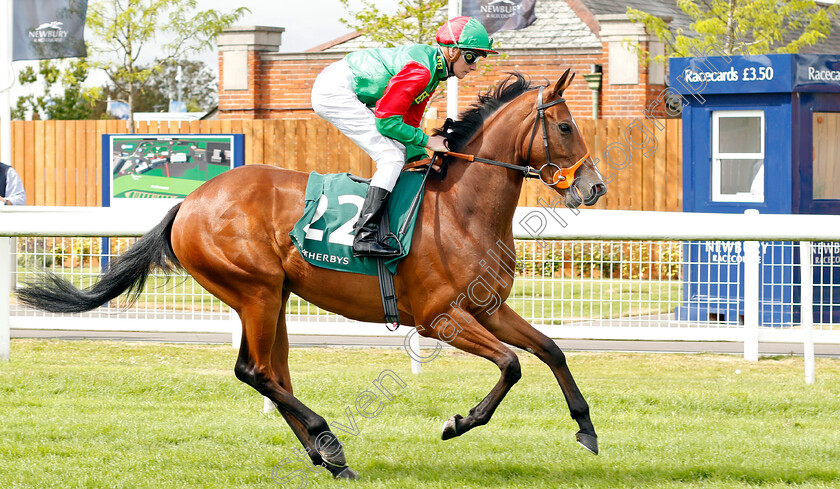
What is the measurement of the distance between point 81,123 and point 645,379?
12842mm

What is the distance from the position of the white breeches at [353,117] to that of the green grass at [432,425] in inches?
55.9

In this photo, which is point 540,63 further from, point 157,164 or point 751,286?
point 751,286

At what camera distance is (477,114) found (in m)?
4.99

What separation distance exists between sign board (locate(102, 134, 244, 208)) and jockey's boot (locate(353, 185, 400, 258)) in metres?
9.87

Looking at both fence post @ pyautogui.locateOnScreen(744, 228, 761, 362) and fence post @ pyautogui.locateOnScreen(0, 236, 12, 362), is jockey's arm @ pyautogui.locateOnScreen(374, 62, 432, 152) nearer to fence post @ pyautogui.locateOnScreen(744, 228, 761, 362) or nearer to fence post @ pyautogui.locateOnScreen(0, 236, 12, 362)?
fence post @ pyautogui.locateOnScreen(744, 228, 761, 362)

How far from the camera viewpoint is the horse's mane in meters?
4.96

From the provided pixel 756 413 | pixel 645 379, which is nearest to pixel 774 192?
pixel 645 379

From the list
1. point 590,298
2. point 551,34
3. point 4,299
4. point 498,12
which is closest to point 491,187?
point 590,298

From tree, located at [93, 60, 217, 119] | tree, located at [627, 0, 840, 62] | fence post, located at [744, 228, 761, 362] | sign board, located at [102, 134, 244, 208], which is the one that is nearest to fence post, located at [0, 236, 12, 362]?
fence post, located at [744, 228, 761, 362]

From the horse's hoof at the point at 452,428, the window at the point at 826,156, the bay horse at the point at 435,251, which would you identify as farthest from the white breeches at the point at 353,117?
the window at the point at 826,156

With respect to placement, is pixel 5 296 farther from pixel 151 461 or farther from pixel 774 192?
pixel 774 192

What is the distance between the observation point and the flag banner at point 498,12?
38.2ft

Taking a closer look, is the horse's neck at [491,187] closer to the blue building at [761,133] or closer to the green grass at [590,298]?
the green grass at [590,298]

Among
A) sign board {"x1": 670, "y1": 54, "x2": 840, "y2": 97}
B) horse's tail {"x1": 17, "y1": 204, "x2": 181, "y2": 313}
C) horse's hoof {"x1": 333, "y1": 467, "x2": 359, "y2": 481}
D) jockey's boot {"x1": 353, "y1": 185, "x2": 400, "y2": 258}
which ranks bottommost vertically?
horse's hoof {"x1": 333, "y1": 467, "x2": 359, "y2": 481}
